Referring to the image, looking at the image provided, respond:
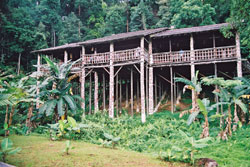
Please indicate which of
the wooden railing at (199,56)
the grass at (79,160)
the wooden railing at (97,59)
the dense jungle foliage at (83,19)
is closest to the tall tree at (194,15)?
the dense jungle foliage at (83,19)

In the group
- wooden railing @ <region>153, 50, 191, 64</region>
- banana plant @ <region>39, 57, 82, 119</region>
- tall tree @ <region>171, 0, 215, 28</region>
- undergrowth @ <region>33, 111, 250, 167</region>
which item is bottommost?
undergrowth @ <region>33, 111, 250, 167</region>

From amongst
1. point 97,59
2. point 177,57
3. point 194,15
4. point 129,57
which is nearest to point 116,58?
point 129,57

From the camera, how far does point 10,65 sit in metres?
26.2

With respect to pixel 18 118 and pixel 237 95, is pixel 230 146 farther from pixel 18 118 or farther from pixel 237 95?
pixel 18 118

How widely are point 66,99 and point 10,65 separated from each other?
60.1 feet

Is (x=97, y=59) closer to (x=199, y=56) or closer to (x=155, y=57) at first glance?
(x=155, y=57)

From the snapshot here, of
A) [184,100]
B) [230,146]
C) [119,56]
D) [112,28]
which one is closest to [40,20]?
[112,28]

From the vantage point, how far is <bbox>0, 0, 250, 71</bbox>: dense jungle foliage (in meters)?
24.8

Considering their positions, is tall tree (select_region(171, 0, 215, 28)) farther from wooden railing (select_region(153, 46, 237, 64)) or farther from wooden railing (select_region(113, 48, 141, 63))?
wooden railing (select_region(113, 48, 141, 63))

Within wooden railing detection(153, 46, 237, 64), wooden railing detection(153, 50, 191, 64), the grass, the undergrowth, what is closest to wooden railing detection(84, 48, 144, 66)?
wooden railing detection(153, 50, 191, 64)

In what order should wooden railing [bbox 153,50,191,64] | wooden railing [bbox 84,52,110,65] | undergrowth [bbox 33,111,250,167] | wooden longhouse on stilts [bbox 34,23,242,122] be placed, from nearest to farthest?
1. undergrowth [bbox 33,111,250,167]
2. wooden longhouse on stilts [bbox 34,23,242,122]
3. wooden railing [bbox 153,50,191,64]
4. wooden railing [bbox 84,52,110,65]

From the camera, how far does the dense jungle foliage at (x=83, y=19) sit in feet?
81.3

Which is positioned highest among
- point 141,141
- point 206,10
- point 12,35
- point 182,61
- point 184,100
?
point 206,10

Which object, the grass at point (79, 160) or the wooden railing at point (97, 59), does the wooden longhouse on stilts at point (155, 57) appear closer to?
the wooden railing at point (97, 59)
